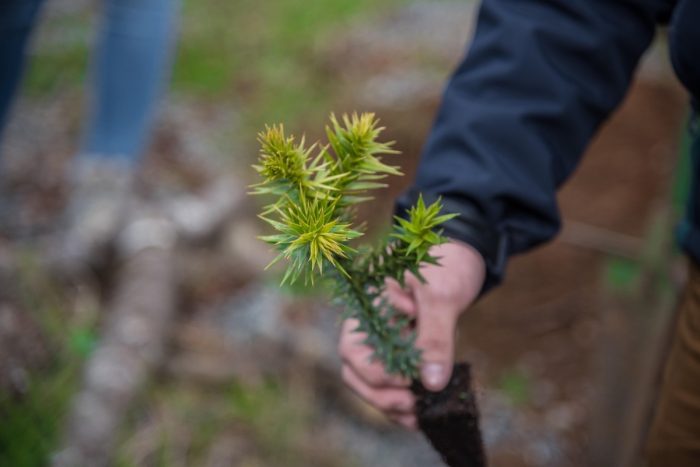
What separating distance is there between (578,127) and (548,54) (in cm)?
18

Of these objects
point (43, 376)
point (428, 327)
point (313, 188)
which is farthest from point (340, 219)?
point (43, 376)

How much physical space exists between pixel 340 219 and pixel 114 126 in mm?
3203

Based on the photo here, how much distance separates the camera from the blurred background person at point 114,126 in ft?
11.6

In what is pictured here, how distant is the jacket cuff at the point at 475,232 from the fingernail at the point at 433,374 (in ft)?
0.85

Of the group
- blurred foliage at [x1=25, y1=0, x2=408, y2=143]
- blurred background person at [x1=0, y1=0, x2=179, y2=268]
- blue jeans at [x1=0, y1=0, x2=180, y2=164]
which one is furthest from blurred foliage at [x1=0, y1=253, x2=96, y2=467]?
blurred foliage at [x1=25, y1=0, x2=408, y2=143]

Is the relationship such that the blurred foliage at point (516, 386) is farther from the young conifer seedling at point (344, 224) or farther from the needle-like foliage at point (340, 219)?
the needle-like foliage at point (340, 219)

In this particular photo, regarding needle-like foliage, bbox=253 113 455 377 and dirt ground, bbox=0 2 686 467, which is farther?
dirt ground, bbox=0 2 686 467

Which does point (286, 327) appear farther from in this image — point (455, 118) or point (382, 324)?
point (382, 324)

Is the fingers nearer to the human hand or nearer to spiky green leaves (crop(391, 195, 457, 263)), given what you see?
the human hand

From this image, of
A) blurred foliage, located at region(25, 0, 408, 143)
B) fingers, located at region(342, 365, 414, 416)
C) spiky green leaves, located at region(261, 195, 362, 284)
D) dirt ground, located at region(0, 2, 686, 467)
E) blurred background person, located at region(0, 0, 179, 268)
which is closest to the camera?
spiky green leaves, located at region(261, 195, 362, 284)

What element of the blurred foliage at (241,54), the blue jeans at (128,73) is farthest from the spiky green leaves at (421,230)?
the blurred foliage at (241,54)

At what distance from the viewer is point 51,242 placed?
372 cm

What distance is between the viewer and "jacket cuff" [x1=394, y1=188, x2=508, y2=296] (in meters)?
1.45

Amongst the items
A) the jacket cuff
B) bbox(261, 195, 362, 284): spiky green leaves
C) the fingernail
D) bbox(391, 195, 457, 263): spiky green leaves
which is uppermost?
bbox(261, 195, 362, 284): spiky green leaves
